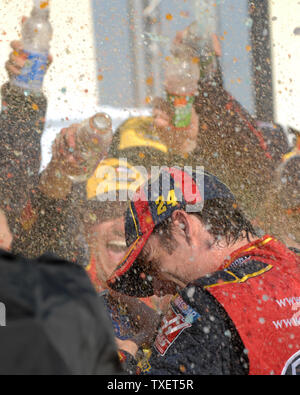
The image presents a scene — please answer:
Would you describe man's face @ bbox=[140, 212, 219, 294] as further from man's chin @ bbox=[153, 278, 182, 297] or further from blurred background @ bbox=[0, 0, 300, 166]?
blurred background @ bbox=[0, 0, 300, 166]

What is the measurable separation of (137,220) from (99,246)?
34cm

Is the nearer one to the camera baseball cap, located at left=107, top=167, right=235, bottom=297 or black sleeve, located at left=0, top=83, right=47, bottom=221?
baseball cap, located at left=107, top=167, right=235, bottom=297

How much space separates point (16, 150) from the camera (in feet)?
4.41

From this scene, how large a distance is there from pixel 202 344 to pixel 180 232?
1.03 feet

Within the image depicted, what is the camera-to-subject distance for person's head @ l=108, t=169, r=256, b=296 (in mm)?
973

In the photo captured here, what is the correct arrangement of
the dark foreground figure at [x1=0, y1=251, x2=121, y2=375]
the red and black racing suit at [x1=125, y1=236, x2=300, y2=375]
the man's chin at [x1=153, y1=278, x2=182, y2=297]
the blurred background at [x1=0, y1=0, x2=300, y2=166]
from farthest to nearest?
the blurred background at [x1=0, y1=0, x2=300, y2=166]
the man's chin at [x1=153, y1=278, x2=182, y2=297]
the red and black racing suit at [x1=125, y1=236, x2=300, y2=375]
the dark foreground figure at [x1=0, y1=251, x2=121, y2=375]

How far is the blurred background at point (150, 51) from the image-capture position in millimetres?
1474

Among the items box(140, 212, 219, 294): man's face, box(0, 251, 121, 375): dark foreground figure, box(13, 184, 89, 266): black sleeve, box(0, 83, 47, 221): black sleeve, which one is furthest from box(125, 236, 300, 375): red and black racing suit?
box(0, 83, 47, 221): black sleeve

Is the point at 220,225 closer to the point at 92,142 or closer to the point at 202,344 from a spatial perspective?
the point at 202,344

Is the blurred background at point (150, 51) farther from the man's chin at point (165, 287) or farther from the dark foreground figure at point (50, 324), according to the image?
the dark foreground figure at point (50, 324)

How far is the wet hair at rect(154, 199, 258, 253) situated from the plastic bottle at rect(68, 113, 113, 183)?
382 millimetres

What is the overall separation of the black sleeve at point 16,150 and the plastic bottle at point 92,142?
5.8 inches

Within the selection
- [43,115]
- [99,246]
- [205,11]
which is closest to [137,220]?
[99,246]
